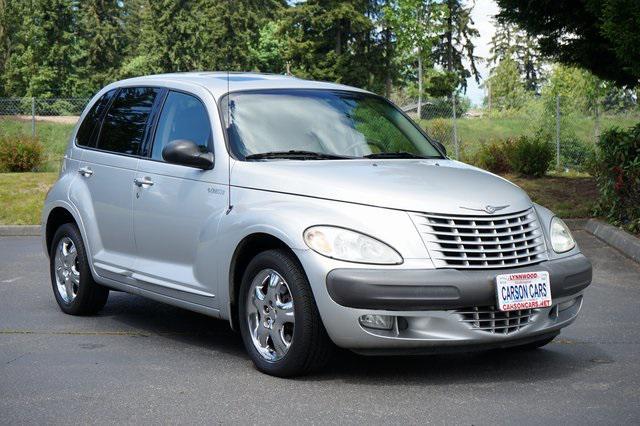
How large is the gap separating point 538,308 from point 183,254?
2353mm

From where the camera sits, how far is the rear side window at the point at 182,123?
7.19 m

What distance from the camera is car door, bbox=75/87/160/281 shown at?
7711mm

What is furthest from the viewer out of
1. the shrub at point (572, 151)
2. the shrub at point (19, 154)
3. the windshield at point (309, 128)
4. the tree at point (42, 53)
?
the tree at point (42, 53)

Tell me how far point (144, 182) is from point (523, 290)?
2.85 m

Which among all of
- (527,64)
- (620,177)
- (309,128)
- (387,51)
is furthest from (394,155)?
(527,64)

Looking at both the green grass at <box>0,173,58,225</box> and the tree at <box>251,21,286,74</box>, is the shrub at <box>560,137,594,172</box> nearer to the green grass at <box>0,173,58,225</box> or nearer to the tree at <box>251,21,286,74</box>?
the green grass at <box>0,173,58,225</box>

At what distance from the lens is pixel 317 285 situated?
5.89 metres

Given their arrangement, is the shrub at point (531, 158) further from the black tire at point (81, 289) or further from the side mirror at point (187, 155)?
the side mirror at point (187, 155)

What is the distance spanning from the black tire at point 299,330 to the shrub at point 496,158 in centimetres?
1531

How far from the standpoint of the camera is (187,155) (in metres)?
6.83

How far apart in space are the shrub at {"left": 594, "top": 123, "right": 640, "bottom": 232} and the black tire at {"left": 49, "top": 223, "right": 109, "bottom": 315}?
7.37 meters

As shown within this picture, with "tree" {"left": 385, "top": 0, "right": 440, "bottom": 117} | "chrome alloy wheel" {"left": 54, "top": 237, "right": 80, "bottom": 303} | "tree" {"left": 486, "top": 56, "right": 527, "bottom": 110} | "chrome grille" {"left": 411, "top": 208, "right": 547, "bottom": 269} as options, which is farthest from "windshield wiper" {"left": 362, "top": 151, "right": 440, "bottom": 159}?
"tree" {"left": 486, "top": 56, "right": 527, "bottom": 110}

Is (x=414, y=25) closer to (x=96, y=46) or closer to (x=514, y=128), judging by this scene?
(x=514, y=128)

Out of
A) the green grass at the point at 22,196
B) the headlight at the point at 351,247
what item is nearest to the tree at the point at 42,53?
the green grass at the point at 22,196
